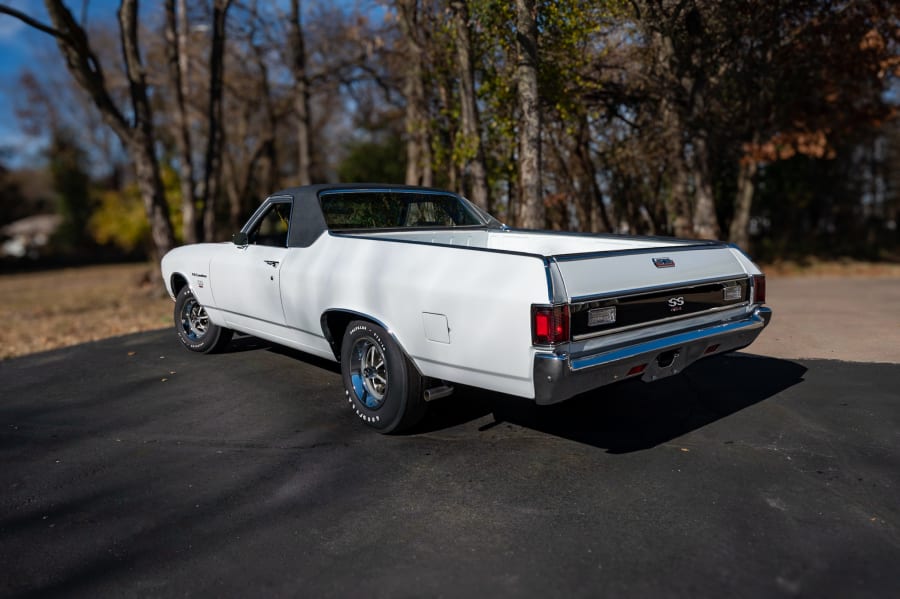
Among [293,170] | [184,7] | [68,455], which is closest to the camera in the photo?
[68,455]

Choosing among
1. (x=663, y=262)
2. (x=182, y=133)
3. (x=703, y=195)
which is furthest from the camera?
(x=182, y=133)

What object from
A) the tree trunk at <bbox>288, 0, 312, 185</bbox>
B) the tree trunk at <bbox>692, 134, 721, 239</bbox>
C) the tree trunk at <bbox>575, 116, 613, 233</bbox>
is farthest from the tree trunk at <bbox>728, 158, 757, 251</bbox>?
the tree trunk at <bbox>288, 0, 312, 185</bbox>

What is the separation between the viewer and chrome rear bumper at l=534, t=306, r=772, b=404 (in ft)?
11.8

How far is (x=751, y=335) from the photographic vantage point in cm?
475

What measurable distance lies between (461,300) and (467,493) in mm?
1040

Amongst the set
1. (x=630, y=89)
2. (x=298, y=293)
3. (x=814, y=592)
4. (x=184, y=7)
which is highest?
(x=184, y=7)

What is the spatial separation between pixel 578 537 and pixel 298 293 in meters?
2.88

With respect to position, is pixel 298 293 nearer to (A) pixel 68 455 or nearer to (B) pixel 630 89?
(A) pixel 68 455

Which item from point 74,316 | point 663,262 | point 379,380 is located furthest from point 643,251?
point 74,316

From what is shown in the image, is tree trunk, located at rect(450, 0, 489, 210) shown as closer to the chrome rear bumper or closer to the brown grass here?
the brown grass

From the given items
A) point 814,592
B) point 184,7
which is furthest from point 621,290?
point 184,7

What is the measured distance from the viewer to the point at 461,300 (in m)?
3.88

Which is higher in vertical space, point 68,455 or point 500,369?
point 500,369

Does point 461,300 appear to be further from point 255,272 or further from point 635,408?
point 255,272
